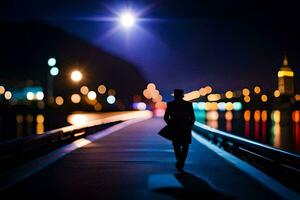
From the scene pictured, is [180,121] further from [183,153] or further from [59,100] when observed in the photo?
[59,100]

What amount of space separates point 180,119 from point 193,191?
2917mm

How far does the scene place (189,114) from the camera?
40.7 feet

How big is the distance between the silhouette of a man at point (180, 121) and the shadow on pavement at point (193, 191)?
119 centimetres

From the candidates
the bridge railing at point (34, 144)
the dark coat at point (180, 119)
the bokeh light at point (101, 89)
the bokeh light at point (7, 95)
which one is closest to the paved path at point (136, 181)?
the dark coat at point (180, 119)

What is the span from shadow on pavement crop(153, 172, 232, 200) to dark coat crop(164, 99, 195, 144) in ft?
3.99

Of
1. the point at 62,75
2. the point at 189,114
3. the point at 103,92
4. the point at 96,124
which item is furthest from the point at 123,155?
the point at 103,92

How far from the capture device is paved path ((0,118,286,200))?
366 inches

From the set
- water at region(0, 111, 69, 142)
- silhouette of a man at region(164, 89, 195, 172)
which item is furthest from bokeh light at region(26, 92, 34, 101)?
silhouette of a man at region(164, 89, 195, 172)

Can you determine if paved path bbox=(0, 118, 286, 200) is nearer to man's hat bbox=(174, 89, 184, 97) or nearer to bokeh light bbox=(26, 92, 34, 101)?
man's hat bbox=(174, 89, 184, 97)

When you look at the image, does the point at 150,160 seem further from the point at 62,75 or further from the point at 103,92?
the point at 103,92

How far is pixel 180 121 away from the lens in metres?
12.3

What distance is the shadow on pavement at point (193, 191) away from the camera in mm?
9094

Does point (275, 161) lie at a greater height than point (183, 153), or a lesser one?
lesser

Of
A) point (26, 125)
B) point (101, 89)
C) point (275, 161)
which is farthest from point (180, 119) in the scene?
point (101, 89)
